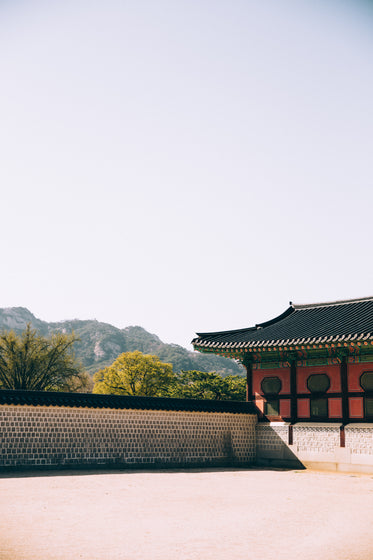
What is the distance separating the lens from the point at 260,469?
22266 mm

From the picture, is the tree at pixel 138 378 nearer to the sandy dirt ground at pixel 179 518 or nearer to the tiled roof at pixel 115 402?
the tiled roof at pixel 115 402

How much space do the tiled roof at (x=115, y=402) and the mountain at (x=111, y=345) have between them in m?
105

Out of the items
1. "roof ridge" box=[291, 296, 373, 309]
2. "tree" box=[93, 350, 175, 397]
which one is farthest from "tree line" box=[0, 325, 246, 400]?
"roof ridge" box=[291, 296, 373, 309]

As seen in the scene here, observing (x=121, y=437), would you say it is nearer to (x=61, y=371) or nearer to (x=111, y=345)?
(x=61, y=371)

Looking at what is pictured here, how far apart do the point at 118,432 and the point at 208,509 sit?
8657 mm

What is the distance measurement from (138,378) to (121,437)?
3039cm

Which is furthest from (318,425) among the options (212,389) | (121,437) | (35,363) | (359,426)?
(35,363)

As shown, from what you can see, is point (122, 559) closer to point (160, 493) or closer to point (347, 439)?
point (160, 493)

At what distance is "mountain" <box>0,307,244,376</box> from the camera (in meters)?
138

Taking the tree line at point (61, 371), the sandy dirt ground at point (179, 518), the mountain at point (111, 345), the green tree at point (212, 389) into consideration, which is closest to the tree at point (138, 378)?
the tree line at point (61, 371)

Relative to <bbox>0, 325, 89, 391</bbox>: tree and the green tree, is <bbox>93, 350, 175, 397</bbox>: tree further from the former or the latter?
the green tree


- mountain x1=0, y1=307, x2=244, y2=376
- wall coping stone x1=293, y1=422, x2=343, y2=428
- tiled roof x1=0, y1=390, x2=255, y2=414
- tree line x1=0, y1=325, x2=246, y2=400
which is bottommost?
wall coping stone x1=293, y1=422, x2=343, y2=428

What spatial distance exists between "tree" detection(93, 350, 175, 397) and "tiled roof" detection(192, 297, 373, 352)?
940 inches

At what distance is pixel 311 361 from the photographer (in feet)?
76.1
